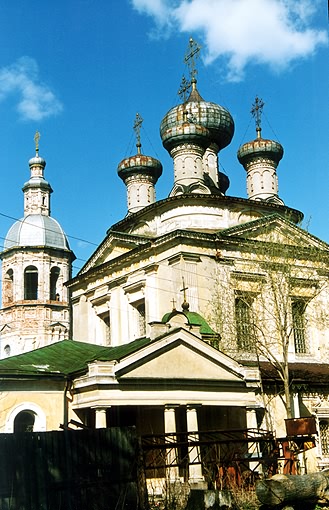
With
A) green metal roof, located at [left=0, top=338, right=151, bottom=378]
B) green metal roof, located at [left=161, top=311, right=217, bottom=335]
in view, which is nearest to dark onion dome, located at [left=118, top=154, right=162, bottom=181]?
green metal roof, located at [left=161, top=311, right=217, bottom=335]

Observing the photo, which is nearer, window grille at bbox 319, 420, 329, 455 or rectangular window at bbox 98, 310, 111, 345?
window grille at bbox 319, 420, 329, 455

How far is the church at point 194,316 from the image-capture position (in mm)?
18328

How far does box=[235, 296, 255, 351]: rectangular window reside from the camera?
24.0m

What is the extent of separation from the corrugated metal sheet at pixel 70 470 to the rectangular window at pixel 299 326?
47.1 feet

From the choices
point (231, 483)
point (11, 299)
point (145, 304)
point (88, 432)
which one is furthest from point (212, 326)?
point (11, 299)

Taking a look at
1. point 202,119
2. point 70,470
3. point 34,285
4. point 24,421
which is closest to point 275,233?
point 202,119

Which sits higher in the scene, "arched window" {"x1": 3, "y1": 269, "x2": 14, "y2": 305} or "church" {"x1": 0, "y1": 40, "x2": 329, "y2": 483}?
"arched window" {"x1": 3, "y1": 269, "x2": 14, "y2": 305}

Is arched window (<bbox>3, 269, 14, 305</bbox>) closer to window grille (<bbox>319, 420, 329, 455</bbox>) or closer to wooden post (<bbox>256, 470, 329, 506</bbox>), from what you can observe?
window grille (<bbox>319, 420, 329, 455</bbox>)

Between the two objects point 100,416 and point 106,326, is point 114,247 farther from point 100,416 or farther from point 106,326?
point 100,416

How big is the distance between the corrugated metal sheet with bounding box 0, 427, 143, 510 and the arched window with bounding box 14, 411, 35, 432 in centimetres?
586

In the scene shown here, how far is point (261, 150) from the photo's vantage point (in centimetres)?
3212

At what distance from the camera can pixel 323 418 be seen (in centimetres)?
2338

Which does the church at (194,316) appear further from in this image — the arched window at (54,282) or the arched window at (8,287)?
the arched window at (8,287)

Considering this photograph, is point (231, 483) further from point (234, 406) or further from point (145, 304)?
point (145, 304)
